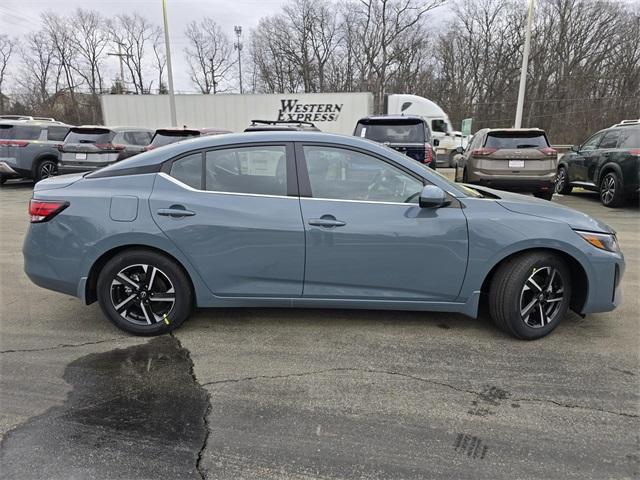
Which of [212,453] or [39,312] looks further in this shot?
[39,312]

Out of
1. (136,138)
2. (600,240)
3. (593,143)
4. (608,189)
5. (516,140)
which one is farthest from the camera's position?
(136,138)

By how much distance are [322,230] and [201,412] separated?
1445 mm

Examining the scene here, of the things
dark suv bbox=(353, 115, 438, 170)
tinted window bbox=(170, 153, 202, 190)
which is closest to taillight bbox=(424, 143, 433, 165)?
dark suv bbox=(353, 115, 438, 170)

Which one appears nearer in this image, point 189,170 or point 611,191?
point 189,170

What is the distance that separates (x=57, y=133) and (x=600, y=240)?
14.0 metres

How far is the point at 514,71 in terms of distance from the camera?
39.0 metres

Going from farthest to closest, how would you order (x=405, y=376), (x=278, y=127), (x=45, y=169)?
(x=45, y=169) < (x=278, y=127) < (x=405, y=376)

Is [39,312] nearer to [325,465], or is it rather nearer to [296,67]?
[325,465]

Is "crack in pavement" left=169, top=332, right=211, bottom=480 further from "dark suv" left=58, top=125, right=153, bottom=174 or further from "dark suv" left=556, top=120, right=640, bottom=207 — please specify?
"dark suv" left=58, top=125, right=153, bottom=174

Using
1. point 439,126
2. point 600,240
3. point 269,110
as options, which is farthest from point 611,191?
point 269,110

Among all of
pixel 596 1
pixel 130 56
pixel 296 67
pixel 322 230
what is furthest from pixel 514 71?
pixel 130 56

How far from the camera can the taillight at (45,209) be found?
3371 millimetres

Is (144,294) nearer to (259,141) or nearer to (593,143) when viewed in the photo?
(259,141)

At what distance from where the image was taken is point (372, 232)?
3252 mm
